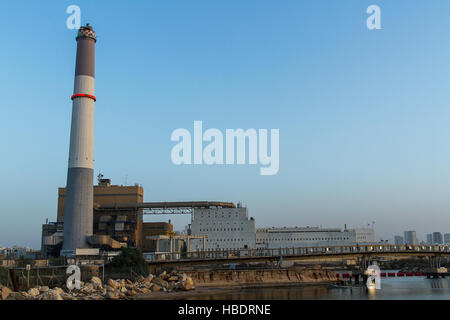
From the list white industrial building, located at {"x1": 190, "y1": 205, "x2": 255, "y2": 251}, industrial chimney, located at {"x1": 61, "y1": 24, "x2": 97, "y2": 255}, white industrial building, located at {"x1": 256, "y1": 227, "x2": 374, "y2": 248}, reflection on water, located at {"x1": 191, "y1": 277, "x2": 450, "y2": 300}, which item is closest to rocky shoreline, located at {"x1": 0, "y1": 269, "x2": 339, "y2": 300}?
reflection on water, located at {"x1": 191, "y1": 277, "x2": 450, "y2": 300}

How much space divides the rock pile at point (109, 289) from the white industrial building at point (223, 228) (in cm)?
3386

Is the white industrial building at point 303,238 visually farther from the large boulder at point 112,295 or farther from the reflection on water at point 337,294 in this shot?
the large boulder at point 112,295

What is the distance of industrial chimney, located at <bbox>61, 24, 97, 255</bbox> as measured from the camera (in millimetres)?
59781

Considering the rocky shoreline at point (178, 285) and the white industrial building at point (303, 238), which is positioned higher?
the white industrial building at point (303, 238)

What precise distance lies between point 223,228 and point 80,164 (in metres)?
36.3

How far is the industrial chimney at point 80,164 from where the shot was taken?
59781 mm

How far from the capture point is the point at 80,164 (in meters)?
59.9

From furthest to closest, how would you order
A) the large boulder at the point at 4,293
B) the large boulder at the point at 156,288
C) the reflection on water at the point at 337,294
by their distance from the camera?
the large boulder at the point at 156,288, the reflection on water at the point at 337,294, the large boulder at the point at 4,293

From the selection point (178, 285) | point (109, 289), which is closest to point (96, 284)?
point (109, 289)

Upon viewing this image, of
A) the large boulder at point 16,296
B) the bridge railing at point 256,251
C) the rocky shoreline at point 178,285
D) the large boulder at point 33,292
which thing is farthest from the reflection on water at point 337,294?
the large boulder at point 16,296

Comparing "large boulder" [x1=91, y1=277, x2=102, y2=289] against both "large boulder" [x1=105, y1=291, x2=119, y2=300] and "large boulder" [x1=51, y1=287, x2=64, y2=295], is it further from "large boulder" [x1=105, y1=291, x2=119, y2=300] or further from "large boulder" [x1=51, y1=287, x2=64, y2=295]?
"large boulder" [x1=51, y1=287, x2=64, y2=295]

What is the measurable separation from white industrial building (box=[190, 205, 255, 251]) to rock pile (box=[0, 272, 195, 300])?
33.9 metres

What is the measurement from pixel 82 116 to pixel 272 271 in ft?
123
